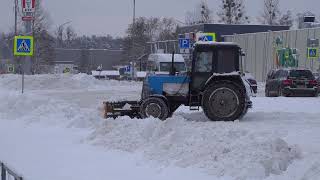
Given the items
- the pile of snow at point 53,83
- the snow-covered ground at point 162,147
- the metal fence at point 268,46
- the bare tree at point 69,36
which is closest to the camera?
the snow-covered ground at point 162,147

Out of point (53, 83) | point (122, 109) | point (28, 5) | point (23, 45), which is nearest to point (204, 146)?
point (122, 109)

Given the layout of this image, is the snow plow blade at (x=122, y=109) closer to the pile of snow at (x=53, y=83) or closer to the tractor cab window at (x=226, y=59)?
the tractor cab window at (x=226, y=59)

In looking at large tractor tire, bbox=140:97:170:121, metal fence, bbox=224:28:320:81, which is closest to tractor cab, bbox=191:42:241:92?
large tractor tire, bbox=140:97:170:121

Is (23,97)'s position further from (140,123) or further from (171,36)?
(171,36)

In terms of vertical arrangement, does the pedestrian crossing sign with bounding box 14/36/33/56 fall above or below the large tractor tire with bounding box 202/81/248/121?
above

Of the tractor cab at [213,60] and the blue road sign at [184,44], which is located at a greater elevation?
the blue road sign at [184,44]

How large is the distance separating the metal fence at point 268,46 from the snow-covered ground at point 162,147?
34.4 meters

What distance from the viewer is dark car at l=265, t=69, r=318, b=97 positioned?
2800 centimetres

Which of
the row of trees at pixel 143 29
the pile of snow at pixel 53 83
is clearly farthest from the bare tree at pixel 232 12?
the pile of snow at pixel 53 83

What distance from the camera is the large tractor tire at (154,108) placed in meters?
17.5

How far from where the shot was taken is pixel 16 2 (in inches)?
2106

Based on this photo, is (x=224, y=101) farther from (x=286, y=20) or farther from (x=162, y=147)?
(x=286, y=20)

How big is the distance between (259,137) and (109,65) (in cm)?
11529

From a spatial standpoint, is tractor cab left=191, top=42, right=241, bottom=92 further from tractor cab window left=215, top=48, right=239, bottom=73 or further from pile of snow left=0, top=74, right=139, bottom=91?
pile of snow left=0, top=74, right=139, bottom=91
